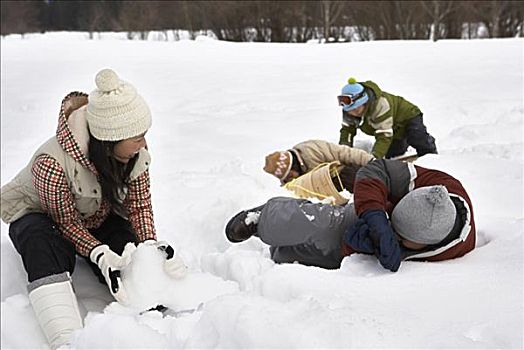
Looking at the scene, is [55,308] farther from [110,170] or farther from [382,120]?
[382,120]

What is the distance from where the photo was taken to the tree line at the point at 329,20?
13250mm

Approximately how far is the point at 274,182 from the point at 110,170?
133cm

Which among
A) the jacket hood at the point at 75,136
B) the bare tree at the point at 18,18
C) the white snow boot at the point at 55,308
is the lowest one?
the white snow boot at the point at 55,308

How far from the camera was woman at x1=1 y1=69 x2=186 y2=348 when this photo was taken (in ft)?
6.28

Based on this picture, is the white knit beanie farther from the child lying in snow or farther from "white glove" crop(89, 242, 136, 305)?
the child lying in snow

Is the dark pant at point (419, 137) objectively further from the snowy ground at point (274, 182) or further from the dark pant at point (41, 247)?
the dark pant at point (41, 247)

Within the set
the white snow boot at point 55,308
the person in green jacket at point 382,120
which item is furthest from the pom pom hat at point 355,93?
the white snow boot at point 55,308

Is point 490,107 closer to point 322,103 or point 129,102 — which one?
point 322,103

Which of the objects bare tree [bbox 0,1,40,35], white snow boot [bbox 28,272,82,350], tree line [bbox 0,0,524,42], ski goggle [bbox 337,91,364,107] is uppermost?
bare tree [bbox 0,1,40,35]

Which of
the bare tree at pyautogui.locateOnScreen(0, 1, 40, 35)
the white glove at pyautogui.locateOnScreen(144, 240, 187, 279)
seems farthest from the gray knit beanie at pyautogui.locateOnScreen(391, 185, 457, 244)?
the bare tree at pyautogui.locateOnScreen(0, 1, 40, 35)

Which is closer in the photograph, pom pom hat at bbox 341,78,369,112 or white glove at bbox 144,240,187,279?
white glove at bbox 144,240,187,279

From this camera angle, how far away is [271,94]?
626cm

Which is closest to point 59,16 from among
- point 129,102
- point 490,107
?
point 490,107

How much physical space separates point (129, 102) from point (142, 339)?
952mm
